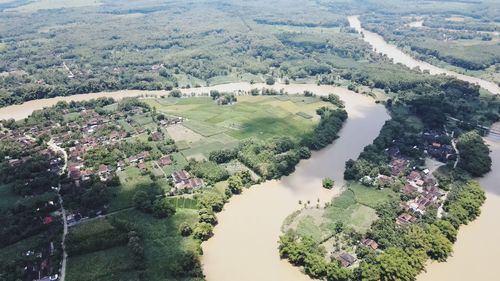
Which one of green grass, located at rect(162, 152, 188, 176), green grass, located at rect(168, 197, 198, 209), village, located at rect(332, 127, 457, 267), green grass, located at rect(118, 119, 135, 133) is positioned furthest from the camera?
green grass, located at rect(118, 119, 135, 133)

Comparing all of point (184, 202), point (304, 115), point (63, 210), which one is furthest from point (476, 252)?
point (63, 210)

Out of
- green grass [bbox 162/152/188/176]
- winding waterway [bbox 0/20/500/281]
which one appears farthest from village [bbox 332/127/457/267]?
green grass [bbox 162/152/188/176]

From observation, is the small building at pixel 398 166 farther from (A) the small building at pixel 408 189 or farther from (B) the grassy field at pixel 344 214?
(B) the grassy field at pixel 344 214

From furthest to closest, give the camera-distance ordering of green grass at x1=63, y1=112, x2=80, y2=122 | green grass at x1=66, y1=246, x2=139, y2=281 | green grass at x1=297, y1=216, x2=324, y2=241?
1. green grass at x1=63, y1=112, x2=80, y2=122
2. green grass at x1=297, y1=216, x2=324, y2=241
3. green grass at x1=66, y1=246, x2=139, y2=281

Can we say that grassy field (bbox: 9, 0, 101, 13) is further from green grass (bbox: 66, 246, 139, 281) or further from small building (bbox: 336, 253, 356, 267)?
small building (bbox: 336, 253, 356, 267)

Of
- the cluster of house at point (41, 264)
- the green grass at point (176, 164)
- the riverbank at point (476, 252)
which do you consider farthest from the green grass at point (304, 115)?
the cluster of house at point (41, 264)

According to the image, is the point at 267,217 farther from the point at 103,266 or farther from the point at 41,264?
the point at 41,264
